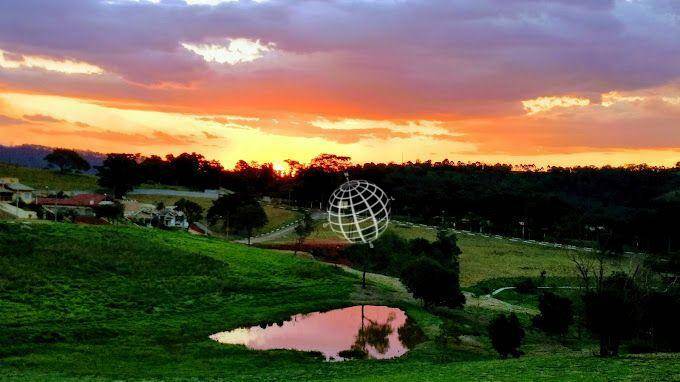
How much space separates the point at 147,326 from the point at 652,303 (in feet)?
122

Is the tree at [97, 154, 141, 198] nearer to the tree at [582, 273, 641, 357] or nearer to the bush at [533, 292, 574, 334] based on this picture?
the bush at [533, 292, 574, 334]

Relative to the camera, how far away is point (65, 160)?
188 m

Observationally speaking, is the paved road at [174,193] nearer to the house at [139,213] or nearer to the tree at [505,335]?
the house at [139,213]

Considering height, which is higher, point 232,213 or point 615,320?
point 615,320

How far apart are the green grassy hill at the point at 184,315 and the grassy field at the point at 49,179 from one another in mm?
85159

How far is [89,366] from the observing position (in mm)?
35844

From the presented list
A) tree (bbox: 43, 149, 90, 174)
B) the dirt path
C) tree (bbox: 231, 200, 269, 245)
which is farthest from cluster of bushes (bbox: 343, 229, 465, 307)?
tree (bbox: 43, 149, 90, 174)

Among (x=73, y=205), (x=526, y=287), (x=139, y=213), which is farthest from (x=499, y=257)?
(x=73, y=205)

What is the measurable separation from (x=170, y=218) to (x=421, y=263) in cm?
7806

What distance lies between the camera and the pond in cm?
4544

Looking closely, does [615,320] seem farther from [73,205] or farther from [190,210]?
[190,210]

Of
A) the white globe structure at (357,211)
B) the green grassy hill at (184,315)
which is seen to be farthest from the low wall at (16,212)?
the white globe structure at (357,211)

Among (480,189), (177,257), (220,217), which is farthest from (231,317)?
(480,189)

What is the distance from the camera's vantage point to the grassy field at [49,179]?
522 feet
